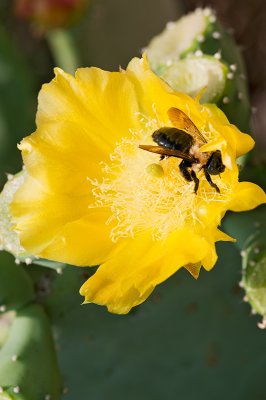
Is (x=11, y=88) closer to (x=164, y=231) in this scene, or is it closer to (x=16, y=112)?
(x=16, y=112)

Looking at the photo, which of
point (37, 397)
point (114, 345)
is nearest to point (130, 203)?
point (37, 397)

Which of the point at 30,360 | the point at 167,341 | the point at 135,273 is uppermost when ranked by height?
the point at 135,273

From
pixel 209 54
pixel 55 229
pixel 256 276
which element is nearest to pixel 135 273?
pixel 55 229

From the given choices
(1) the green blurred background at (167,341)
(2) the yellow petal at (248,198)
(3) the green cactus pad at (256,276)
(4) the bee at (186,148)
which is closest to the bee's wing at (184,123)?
(4) the bee at (186,148)

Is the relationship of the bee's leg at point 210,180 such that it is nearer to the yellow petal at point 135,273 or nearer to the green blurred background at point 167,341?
the yellow petal at point 135,273

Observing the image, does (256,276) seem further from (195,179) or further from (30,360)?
(30,360)
